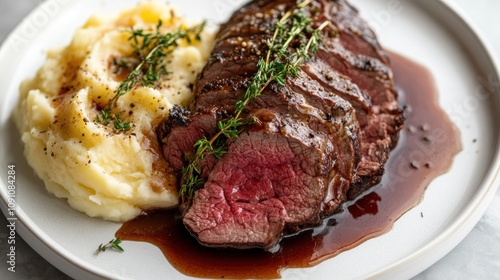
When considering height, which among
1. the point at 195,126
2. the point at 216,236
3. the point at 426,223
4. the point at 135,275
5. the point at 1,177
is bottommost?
the point at 1,177

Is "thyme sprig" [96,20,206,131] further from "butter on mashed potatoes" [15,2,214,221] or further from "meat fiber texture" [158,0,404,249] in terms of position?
"meat fiber texture" [158,0,404,249]

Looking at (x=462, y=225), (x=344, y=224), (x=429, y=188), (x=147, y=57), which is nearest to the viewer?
(x=462, y=225)

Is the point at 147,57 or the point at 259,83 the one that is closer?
the point at 259,83

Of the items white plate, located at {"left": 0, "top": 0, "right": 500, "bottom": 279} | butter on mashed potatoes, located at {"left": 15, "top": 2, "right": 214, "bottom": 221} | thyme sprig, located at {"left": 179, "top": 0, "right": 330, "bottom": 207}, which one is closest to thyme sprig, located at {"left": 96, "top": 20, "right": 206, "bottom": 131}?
butter on mashed potatoes, located at {"left": 15, "top": 2, "right": 214, "bottom": 221}

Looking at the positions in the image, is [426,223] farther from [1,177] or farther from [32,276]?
[1,177]

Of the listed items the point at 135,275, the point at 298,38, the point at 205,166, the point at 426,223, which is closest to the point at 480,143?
the point at 426,223

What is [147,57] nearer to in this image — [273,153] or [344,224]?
[273,153]

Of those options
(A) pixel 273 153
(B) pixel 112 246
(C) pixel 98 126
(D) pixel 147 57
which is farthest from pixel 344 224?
(D) pixel 147 57
